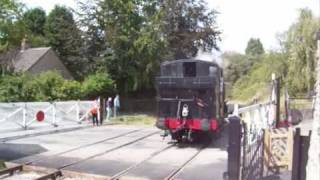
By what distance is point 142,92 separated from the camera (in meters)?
45.9

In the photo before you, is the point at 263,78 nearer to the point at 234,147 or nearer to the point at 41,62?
→ the point at 41,62

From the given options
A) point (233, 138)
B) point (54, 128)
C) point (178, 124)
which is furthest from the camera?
point (54, 128)

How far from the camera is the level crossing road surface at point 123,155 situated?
13.3 meters

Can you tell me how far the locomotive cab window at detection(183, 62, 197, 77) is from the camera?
19062 mm

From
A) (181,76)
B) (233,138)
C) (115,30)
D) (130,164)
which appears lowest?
(130,164)

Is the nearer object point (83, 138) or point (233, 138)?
point (233, 138)

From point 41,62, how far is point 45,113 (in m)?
27.6

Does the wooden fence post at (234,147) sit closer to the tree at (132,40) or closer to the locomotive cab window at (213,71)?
the locomotive cab window at (213,71)

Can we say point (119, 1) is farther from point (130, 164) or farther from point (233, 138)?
point (233, 138)

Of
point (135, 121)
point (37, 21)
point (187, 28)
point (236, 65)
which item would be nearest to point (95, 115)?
point (135, 121)

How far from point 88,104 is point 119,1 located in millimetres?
14108

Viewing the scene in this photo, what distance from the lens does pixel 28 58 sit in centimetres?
5428

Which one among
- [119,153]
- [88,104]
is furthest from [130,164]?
[88,104]

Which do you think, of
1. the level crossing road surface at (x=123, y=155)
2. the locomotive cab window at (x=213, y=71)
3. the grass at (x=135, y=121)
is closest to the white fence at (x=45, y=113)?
the level crossing road surface at (x=123, y=155)
